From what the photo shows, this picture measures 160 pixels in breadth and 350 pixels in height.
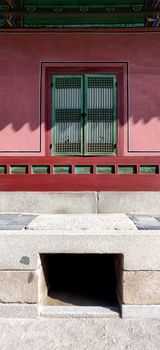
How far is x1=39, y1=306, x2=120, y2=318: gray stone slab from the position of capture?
3.43 meters

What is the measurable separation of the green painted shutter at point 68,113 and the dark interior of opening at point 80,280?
1.84 m

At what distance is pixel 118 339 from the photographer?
9.74 ft

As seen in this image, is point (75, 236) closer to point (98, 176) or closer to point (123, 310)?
point (123, 310)

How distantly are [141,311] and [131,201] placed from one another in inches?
92.3

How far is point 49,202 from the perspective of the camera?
5555 millimetres

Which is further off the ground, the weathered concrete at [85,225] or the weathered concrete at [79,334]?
the weathered concrete at [85,225]

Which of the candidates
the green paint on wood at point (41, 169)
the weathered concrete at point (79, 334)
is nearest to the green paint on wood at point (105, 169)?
the green paint on wood at point (41, 169)

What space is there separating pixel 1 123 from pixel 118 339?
4.00 m

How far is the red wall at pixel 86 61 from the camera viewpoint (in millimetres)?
5602

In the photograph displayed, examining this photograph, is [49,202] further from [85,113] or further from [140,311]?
[140,311]

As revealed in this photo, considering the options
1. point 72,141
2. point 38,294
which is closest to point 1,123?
point 72,141

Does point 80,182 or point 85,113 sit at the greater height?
point 85,113

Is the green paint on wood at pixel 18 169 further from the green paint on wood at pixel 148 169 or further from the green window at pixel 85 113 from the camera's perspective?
the green paint on wood at pixel 148 169

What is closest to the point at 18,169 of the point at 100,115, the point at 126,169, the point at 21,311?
the point at 100,115
